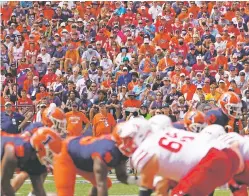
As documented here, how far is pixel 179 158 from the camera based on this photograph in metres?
7.53

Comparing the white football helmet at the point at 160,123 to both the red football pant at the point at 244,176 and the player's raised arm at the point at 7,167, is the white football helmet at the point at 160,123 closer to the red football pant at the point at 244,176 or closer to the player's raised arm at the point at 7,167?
the red football pant at the point at 244,176

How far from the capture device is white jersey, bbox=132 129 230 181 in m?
7.35

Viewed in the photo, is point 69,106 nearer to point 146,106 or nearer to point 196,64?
point 146,106

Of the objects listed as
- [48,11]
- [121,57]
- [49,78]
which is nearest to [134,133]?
[49,78]

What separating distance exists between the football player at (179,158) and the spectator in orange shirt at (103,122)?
24.0 ft

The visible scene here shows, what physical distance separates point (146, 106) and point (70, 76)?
2477 millimetres

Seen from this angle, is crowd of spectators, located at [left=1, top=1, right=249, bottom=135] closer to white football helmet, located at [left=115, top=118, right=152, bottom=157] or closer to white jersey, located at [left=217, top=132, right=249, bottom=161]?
white jersey, located at [left=217, top=132, right=249, bottom=161]

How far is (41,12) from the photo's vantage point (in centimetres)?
2111

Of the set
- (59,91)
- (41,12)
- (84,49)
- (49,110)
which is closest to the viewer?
(49,110)

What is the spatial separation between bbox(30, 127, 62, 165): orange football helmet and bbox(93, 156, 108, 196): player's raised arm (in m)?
0.50

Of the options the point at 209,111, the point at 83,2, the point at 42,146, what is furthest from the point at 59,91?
the point at 42,146

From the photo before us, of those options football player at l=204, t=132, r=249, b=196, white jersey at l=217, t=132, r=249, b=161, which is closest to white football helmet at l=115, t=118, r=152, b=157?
football player at l=204, t=132, r=249, b=196

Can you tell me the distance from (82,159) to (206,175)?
1.83 meters

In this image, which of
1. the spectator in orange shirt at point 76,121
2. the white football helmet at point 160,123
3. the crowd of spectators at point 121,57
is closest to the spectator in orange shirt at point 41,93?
the crowd of spectators at point 121,57
